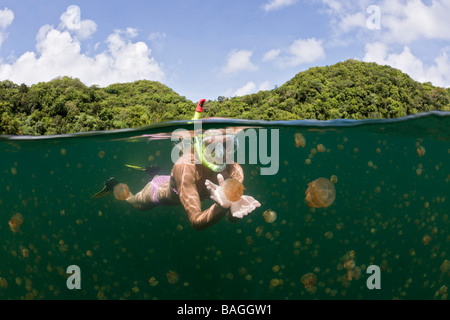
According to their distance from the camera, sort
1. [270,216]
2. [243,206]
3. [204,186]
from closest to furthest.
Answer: [243,206]
[204,186]
[270,216]

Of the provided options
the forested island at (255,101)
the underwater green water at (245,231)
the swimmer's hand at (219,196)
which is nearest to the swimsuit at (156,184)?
the underwater green water at (245,231)

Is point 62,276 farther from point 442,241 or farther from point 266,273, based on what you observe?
point 442,241

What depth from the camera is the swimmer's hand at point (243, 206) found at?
4.23m

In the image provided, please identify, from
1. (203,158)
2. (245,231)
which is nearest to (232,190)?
(203,158)

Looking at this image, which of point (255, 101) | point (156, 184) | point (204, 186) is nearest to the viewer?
point (204, 186)

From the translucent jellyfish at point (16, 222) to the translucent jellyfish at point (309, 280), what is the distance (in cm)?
479

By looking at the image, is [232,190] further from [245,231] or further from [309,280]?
[309,280]

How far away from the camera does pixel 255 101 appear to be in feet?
246

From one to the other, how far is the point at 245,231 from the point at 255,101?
7020 cm

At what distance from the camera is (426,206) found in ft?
23.4

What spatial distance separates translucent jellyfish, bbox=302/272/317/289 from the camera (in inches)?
233

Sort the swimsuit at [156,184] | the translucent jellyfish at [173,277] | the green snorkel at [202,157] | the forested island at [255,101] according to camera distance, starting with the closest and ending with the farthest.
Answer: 1. the green snorkel at [202,157]
2. the swimsuit at [156,184]
3. the translucent jellyfish at [173,277]
4. the forested island at [255,101]

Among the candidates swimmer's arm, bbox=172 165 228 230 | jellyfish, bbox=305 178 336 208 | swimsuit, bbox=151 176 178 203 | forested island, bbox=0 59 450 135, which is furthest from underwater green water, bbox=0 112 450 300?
forested island, bbox=0 59 450 135

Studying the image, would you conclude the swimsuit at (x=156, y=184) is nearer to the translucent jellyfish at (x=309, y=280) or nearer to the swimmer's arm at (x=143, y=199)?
the swimmer's arm at (x=143, y=199)
